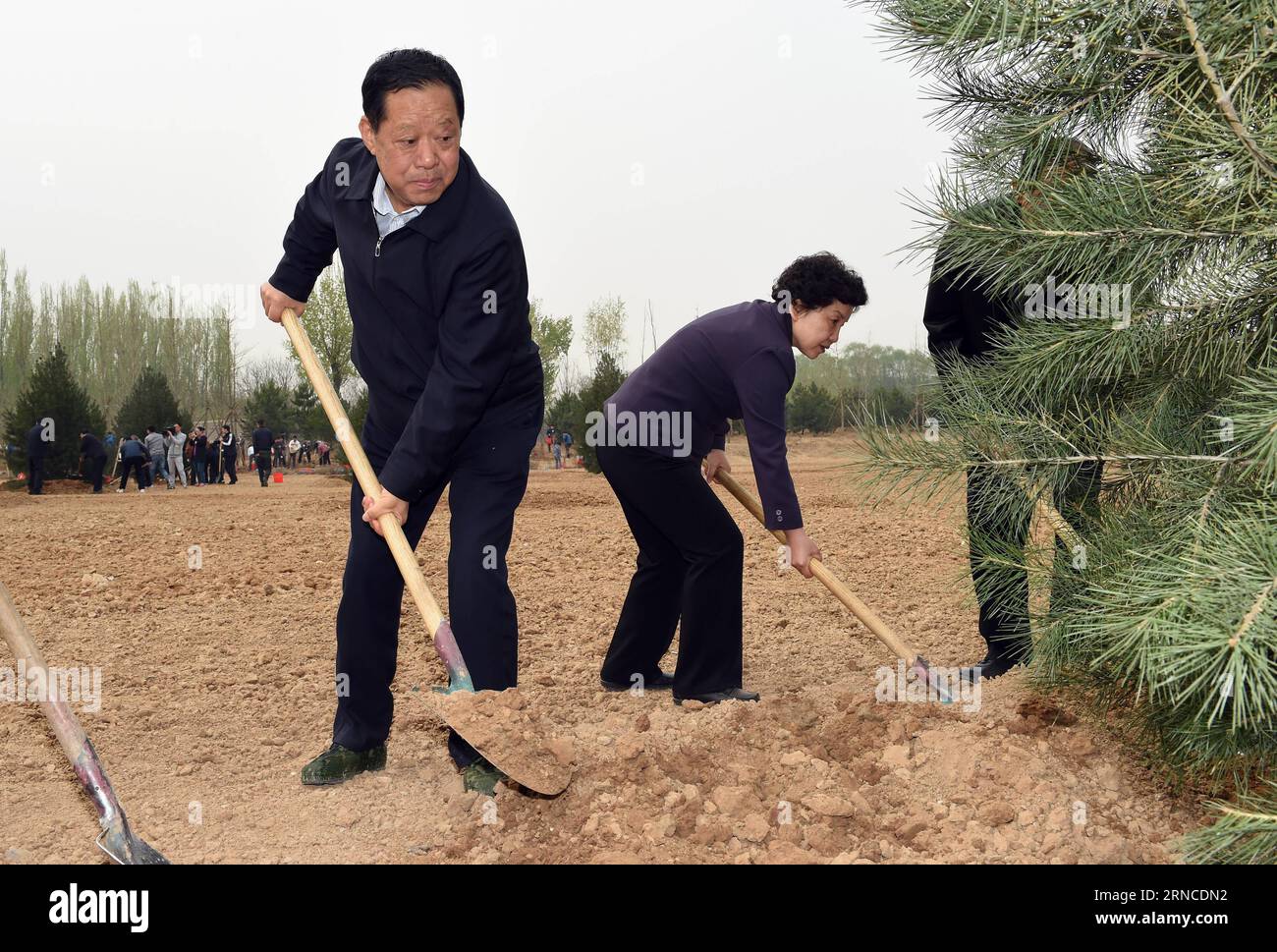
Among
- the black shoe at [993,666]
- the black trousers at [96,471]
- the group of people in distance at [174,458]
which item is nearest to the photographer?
the black shoe at [993,666]

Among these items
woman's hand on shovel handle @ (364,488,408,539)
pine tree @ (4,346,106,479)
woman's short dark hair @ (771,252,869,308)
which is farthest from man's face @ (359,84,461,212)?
pine tree @ (4,346,106,479)

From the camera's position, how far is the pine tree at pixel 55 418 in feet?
67.7

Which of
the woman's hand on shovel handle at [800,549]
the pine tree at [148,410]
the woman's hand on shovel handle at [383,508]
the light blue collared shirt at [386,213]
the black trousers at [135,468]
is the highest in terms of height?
the pine tree at [148,410]

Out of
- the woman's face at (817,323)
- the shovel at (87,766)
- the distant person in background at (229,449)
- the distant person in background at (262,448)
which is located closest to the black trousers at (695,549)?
the woman's face at (817,323)

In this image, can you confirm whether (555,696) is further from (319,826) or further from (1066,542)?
(1066,542)

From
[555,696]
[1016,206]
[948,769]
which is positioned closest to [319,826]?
[555,696]

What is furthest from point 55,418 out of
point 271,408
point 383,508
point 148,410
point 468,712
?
point 468,712

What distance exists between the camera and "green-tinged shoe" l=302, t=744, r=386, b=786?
3186 mm

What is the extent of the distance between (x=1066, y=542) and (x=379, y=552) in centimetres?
195

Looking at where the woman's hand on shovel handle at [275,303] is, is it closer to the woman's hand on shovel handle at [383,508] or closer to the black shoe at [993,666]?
the woman's hand on shovel handle at [383,508]

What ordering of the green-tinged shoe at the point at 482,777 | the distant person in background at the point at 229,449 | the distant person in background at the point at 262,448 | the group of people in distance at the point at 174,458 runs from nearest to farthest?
the green-tinged shoe at the point at 482,777 → the group of people in distance at the point at 174,458 → the distant person in background at the point at 262,448 → the distant person in background at the point at 229,449

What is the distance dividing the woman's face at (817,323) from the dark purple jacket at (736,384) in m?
0.04

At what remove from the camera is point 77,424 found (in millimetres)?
21031

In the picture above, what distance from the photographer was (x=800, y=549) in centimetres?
366
